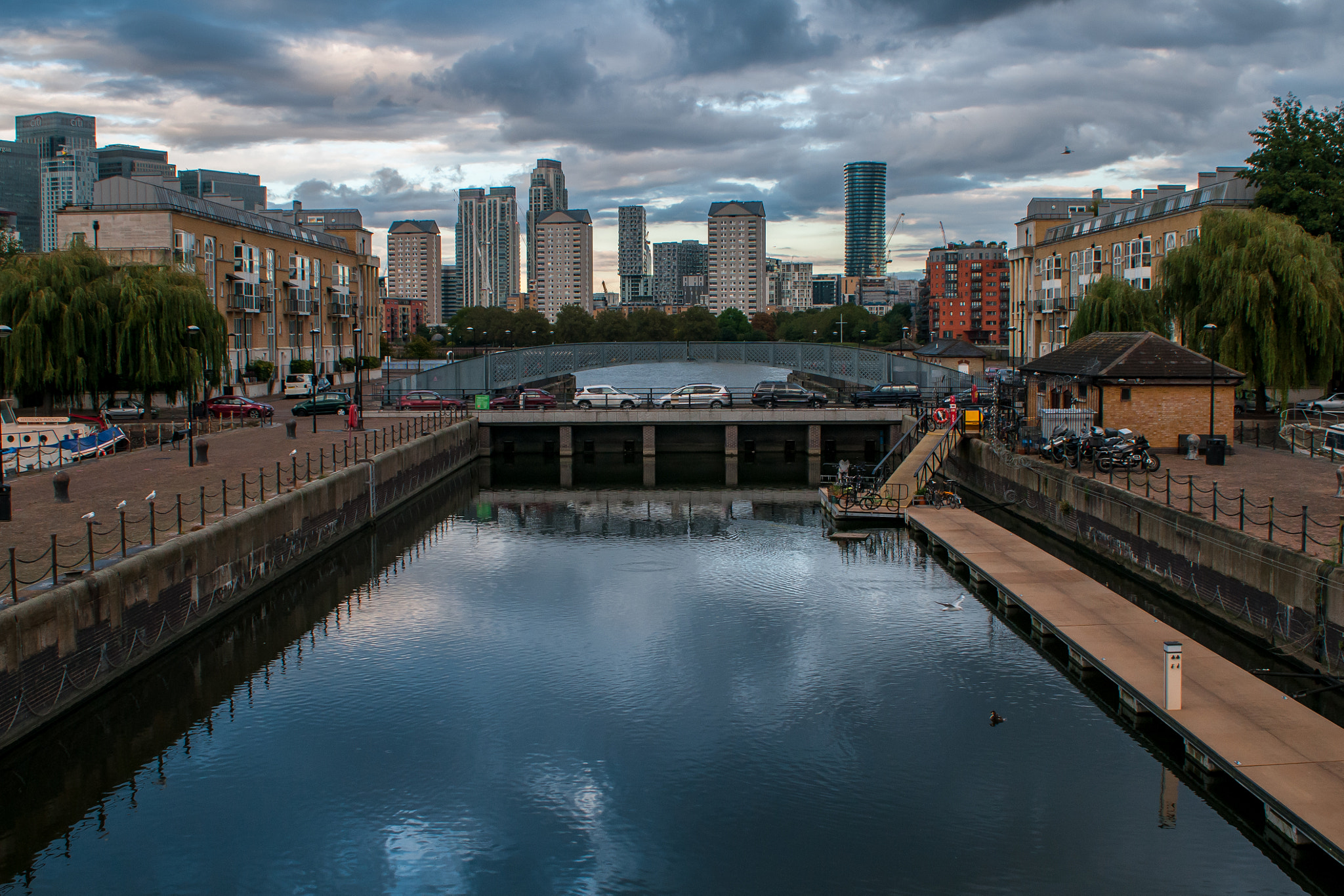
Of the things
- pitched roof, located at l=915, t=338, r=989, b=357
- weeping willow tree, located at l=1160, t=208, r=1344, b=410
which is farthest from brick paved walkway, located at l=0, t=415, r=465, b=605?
pitched roof, located at l=915, t=338, r=989, b=357

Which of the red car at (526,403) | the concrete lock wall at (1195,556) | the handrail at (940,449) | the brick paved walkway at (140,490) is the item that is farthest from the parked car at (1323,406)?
the brick paved walkway at (140,490)

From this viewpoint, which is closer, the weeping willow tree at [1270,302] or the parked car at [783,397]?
the weeping willow tree at [1270,302]

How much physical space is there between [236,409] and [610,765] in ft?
147

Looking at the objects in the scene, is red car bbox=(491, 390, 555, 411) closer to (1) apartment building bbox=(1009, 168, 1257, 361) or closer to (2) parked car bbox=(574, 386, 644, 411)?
(2) parked car bbox=(574, 386, 644, 411)

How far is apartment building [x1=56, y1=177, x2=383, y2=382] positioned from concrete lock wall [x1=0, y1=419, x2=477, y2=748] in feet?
96.1

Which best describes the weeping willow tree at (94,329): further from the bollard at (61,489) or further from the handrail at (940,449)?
the handrail at (940,449)

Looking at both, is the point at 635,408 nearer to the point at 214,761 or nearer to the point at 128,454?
the point at 128,454

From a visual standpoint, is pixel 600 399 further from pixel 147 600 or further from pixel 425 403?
pixel 147 600

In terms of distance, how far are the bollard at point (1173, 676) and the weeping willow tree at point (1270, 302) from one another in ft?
103

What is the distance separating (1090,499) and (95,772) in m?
26.5

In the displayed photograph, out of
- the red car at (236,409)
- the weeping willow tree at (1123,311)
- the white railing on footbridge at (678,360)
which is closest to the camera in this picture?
the red car at (236,409)

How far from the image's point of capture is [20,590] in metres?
18.1

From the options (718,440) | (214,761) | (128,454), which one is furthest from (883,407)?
(214,761)

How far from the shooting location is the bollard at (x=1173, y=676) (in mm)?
17641
